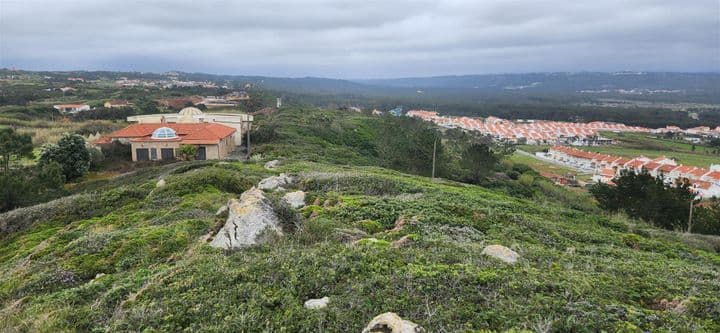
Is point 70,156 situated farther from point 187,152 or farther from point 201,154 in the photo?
point 201,154

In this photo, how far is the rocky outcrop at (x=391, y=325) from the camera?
5.05m

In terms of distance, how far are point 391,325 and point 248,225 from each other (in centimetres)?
544

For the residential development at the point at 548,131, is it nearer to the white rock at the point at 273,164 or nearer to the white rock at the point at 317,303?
the white rock at the point at 273,164

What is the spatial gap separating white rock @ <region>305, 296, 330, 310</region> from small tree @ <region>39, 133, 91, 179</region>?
33.8 metres

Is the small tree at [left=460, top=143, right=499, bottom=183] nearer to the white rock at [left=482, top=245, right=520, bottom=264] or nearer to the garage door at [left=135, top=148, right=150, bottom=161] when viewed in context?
the garage door at [left=135, top=148, right=150, bottom=161]

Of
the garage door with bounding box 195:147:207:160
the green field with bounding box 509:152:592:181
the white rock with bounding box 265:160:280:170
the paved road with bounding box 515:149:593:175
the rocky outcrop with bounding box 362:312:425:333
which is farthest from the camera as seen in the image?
the paved road with bounding box 515:149:593:175

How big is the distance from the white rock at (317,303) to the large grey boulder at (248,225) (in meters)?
3.48

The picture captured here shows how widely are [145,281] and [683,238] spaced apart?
20.0 meters

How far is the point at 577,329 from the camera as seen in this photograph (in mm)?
5168

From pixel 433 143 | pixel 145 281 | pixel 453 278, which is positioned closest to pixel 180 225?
pixel 145 281

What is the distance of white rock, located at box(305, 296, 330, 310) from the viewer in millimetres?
5980

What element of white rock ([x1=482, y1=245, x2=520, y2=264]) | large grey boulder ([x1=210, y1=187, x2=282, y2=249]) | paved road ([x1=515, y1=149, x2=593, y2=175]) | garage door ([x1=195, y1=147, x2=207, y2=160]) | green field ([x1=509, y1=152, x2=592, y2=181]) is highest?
large grey boulder ([x1=210, y1=187, x2=282, y2=249])

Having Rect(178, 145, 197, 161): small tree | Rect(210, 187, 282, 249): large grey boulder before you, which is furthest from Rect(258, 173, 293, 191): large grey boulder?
Rect(178, 145, 197, 161): small tree

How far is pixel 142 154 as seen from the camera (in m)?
38.1
